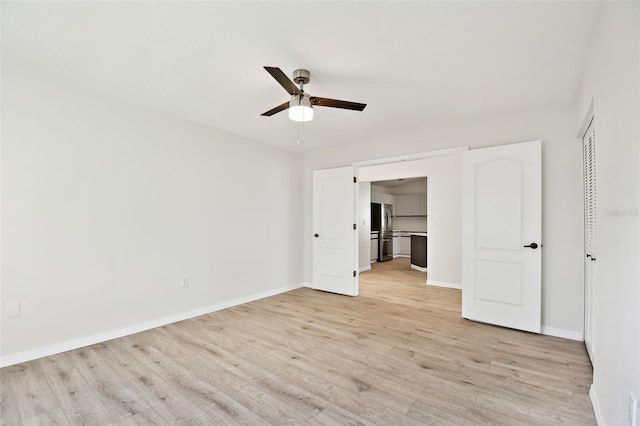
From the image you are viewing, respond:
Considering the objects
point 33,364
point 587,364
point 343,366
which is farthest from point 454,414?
point 33,364

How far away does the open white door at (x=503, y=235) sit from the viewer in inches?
124

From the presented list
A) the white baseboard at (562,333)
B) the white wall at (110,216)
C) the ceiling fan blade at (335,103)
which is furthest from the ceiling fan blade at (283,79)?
the white baseboard at (562,333)

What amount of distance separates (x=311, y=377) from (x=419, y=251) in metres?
5.47

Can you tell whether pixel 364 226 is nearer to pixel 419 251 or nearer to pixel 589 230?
pixel 419 251

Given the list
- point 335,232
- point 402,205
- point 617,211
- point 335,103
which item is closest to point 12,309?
point 335,103

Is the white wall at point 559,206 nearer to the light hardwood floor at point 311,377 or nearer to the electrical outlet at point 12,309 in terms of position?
the light hardwood floor at point 311,377

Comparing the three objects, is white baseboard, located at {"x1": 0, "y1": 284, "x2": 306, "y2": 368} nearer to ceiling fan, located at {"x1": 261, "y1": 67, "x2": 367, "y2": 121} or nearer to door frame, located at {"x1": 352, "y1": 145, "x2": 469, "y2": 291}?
door frame, located at {"x1": 352, "y1": 145, "x2": 469, "y2": 291}

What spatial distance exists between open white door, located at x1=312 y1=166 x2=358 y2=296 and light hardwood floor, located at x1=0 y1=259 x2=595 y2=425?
1.24 m

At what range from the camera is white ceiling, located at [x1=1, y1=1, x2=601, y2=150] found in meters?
1.79

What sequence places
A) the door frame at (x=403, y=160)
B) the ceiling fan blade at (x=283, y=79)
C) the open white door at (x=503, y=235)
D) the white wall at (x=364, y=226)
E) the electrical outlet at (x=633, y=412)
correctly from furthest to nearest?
the white wall at (x=364, y=226) < the door frame at (x=403, y=160) < the open white door at (x=503, y=235) < the ceiling fan blade at (x=283, y=79) < the electrical outlet at (x=633, y=412)

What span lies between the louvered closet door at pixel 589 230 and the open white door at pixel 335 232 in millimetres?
2673

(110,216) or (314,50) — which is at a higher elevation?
(314,50)

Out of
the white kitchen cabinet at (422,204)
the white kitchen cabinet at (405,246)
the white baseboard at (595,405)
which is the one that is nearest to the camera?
the white baseboard at (595,405)

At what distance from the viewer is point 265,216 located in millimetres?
4648
